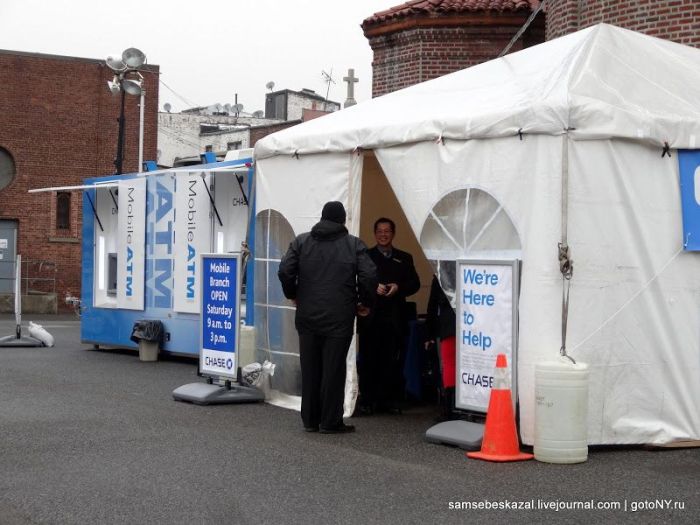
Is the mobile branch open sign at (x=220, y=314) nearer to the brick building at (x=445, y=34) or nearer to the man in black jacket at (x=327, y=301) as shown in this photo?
the man in black jacket at (x=327, y=301)

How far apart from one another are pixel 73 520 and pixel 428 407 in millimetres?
5806

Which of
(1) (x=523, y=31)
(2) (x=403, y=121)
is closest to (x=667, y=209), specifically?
(2) (x=403, y=121)

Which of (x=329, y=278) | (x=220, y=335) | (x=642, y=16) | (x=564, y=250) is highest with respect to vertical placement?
(x=642, y=16)

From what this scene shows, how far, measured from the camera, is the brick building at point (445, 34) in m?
19.7

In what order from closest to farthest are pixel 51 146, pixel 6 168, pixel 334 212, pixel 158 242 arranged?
pixel 334 212 < pixel 158 242 < pixel 6 168 < pixel 51 146

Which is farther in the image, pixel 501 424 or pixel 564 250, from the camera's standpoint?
pixel 564 250

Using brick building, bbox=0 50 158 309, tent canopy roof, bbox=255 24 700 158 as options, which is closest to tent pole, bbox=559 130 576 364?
tent canopy roof, bbox=255 24 700 158

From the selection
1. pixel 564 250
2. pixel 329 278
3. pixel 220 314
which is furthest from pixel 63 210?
pixel 564 250

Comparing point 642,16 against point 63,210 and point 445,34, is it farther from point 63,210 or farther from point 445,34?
point 63,210

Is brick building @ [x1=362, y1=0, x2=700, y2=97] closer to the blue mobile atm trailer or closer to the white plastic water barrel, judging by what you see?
the blue mobile atm trailer

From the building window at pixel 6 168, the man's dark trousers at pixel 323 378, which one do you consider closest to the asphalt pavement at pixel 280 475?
the man's dark trousers at pixel 323 378

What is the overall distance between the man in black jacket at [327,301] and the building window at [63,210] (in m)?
31.1

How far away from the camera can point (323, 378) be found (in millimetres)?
9750

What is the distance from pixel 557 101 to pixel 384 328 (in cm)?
308
